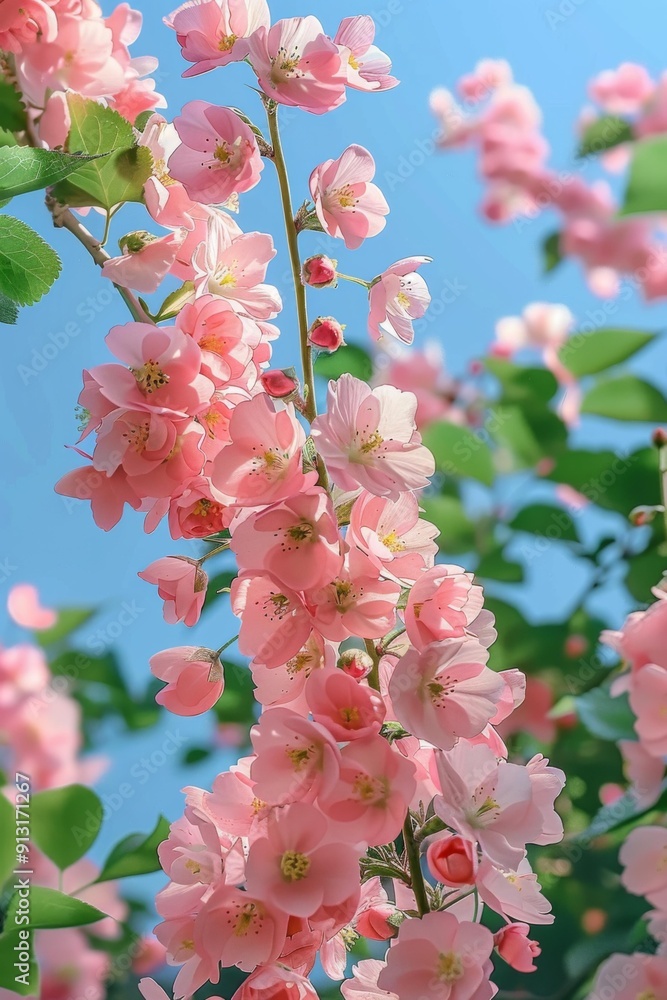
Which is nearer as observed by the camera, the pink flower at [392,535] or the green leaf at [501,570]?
the pink flower at [392,535]

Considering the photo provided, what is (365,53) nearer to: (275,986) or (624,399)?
(275,986)

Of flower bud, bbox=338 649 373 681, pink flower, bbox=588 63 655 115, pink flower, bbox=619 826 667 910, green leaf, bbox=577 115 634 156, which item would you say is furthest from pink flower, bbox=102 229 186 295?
pink flower, bbox=588 63 655 115

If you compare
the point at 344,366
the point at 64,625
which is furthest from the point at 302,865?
the point at 64,625

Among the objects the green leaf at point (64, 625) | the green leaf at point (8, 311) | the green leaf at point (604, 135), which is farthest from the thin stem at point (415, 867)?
the green leaf at point (604, 135)

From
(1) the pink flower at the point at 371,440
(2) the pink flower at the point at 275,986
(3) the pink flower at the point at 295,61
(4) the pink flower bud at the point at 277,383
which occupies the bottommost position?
(2) the pink flower at the point at 275,986

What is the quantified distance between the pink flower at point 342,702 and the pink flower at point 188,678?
90 millimetres

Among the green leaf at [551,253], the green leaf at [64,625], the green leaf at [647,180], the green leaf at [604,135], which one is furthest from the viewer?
the green leaf at [551,253]

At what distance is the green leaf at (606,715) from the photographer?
0.76m

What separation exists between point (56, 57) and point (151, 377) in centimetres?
26

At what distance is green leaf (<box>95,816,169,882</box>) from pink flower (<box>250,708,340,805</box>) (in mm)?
253

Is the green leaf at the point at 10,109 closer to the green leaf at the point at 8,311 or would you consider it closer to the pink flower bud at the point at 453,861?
the green leaf at the point at 8,311

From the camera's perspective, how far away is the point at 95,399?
0.44 m

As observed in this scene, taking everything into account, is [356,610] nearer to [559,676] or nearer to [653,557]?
[653,557]

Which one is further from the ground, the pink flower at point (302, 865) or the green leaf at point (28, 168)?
the green leaf at point (28, 168)
